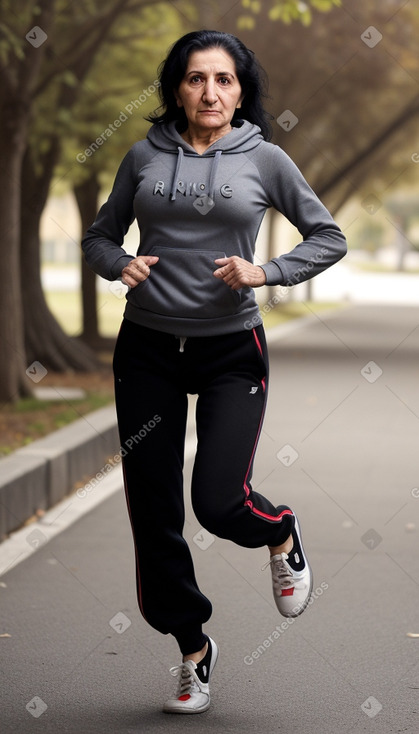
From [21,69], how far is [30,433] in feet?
11.9

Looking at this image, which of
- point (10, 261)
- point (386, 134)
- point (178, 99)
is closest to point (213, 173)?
point (178, 99)

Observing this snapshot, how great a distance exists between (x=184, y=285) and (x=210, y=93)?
1.91 feet

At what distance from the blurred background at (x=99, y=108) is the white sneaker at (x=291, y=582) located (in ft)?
15.3

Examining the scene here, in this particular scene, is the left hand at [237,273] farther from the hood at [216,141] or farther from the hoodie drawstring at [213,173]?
the hood at [216,141]

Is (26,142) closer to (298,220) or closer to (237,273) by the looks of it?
(298,220)

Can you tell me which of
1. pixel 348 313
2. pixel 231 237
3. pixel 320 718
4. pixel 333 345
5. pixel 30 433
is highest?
pixel 231 237

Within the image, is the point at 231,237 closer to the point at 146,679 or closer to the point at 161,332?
the point at 161,332

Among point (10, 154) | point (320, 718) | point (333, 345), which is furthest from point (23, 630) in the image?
point (333, 345)

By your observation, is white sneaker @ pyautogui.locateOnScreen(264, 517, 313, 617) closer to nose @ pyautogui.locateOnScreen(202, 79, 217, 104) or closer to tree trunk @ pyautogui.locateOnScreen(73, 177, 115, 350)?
nose @ pyautogui.locateOnScreen(202, 79, 217, 104)

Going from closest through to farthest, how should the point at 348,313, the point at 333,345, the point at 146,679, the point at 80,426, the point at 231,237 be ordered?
the point at 231,237 → the point at 146,679 → the point at 80,426 → the point at 333,345 → the point at 348,313

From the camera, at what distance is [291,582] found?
445 cm

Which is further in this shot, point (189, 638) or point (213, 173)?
point (189, 638)

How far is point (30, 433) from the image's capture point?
10.0 metres

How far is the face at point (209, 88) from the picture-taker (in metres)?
4.24
